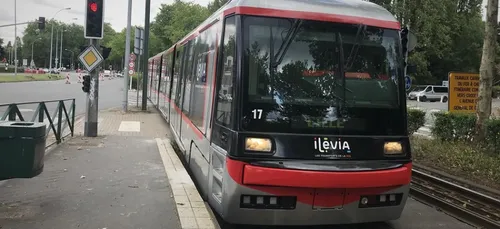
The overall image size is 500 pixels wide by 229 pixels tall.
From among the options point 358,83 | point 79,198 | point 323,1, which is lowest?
point 79,198

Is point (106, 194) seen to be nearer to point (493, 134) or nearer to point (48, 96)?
point (493, 134)

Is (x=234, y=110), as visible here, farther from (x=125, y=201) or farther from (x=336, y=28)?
(x=125, y=201)

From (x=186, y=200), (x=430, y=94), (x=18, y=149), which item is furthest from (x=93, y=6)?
(x=430, y=94)

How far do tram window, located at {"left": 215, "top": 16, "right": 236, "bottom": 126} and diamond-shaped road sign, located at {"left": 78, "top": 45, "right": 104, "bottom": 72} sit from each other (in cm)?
836

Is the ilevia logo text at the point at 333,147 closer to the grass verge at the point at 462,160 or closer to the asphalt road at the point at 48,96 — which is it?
the grass verge at the point at 462,160

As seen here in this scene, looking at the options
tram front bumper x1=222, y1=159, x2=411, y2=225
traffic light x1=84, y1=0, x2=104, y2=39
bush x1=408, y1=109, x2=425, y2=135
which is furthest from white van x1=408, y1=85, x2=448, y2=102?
tram front bumper x1=222, y1=159, x2=411, y2=225

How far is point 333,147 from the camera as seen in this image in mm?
4789

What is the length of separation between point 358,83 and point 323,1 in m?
1.02

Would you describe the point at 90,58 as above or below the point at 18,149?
above

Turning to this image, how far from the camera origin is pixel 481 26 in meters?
58.3

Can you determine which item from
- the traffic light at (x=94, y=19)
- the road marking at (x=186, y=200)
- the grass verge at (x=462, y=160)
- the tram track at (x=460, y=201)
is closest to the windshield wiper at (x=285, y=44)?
the road marking at (x=186, y=200)

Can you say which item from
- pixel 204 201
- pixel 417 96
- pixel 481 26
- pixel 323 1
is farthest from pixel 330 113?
pixel 481 26

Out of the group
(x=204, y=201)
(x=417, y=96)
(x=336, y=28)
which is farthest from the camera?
(x=417, y=96)

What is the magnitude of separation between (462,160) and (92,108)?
9.40m
